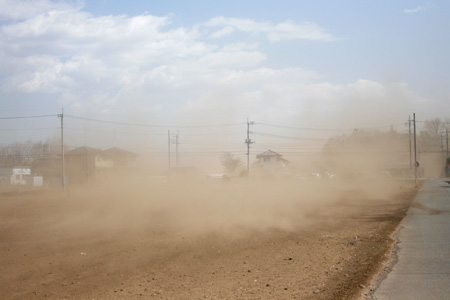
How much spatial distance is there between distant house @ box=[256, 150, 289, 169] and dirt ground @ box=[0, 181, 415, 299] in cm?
6268

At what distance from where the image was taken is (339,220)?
2305 centimetres

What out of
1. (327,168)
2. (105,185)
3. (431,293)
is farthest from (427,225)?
(327,168)

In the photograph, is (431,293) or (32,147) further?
(32,147)

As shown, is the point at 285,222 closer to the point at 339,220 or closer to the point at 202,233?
the point at 339,220

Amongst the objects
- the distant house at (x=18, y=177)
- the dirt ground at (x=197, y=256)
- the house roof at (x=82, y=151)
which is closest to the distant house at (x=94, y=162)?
the house roof at (x=82, y=151)

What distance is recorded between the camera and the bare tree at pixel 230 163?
314 feet

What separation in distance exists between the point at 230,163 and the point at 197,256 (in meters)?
82.5

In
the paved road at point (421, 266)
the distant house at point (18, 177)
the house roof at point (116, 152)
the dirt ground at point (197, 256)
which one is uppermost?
the house roof at point (116, 152)

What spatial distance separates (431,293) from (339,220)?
48.6ft

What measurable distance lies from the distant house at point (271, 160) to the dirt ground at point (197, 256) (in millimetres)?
62682

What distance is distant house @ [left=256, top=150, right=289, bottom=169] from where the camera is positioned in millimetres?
89188

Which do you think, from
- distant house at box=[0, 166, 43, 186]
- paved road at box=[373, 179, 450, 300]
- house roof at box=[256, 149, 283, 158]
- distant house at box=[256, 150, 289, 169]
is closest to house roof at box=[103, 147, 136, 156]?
distant house at box=[0, 166, 43, 186]

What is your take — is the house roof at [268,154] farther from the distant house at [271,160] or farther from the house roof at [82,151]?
the house roof at [82,151]

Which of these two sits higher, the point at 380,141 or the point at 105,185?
the point at 380,141
